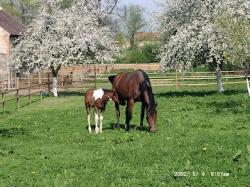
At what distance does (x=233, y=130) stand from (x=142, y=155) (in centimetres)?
455

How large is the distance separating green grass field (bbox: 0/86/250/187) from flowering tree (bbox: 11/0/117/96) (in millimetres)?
15039

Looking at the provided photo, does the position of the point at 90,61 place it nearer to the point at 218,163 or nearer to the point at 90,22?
the point at 90,22

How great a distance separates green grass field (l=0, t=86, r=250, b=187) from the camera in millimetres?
9953

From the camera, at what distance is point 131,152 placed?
12633 millimetres

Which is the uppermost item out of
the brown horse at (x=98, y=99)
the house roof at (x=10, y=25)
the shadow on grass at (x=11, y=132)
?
the house roof at (x=10, y=25)

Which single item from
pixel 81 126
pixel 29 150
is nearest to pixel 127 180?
pixel 29 150

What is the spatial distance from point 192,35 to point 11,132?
15.2m

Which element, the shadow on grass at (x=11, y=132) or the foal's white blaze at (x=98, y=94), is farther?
the shadow on grass at (x=11, y=132)

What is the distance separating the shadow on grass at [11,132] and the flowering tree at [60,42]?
1659cm

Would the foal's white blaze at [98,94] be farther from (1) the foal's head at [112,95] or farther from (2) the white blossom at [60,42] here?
(2) the white blossom at [60,42]

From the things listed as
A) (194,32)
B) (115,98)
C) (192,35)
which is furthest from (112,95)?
(194,32)

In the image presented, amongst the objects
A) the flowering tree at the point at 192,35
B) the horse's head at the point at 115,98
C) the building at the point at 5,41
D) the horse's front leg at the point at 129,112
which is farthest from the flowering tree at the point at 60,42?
the horse's front leg at the point at 129,112

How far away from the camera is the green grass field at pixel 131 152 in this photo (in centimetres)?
995

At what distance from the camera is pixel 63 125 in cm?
1917
